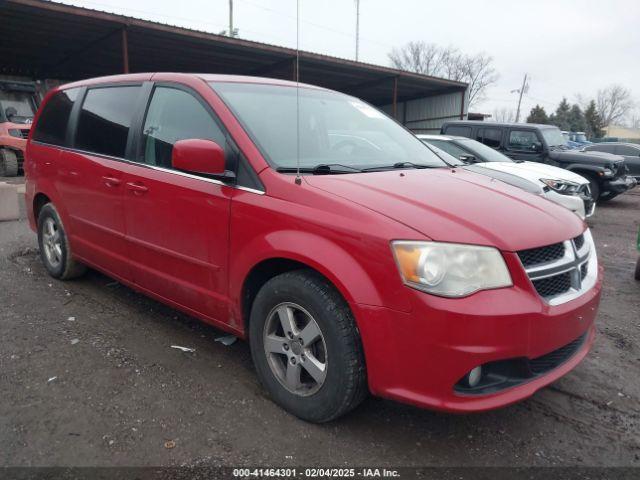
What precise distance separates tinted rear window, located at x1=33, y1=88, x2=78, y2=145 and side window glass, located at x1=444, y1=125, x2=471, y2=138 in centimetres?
889


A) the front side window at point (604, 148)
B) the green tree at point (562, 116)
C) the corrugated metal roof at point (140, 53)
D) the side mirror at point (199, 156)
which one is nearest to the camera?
the side mirror at point (199, 156)

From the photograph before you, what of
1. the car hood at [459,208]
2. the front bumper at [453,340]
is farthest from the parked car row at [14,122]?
the front bumper at [453,340]

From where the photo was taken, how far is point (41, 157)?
173 inches

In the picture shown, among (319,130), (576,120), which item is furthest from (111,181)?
(576,120)

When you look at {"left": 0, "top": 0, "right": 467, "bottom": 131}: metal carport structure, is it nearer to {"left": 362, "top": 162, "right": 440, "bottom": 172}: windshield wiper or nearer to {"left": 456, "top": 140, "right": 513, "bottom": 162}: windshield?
{"left": 456, "top": 140, "right": 513, "bottom": 162}: windshield

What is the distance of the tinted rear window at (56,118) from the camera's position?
163 inches

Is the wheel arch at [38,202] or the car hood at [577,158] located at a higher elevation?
the car hood at [577,158]

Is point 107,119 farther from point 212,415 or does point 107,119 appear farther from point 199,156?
point 212,415

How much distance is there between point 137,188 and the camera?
10.5ft

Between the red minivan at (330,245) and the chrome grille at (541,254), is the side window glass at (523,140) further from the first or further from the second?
the chrome grille at (541,254)

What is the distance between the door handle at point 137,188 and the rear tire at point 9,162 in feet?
41.1

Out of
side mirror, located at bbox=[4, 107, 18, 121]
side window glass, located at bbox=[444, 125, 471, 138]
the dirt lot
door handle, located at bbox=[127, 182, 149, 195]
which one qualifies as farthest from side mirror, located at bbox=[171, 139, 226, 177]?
side mirror, located at bbox=[4, 107, 18, 121]

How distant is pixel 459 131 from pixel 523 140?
1.41 metres

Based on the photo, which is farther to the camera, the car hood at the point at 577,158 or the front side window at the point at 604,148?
the front side window at the point at 604,148
